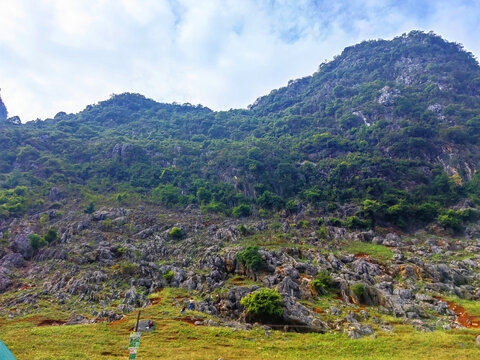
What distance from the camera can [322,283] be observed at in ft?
109

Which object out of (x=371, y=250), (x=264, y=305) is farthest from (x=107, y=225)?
(x=371, y=250)

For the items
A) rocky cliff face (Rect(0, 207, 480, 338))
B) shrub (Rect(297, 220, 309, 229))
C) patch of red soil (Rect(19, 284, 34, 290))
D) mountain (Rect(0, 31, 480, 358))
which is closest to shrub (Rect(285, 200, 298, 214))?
mountain (Rect(0, 31, 480, 358))

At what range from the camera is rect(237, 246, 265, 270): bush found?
36.7 m

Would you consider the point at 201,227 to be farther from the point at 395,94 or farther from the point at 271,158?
the point at 395,94

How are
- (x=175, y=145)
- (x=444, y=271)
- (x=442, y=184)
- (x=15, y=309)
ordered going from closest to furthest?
1. (x=15, y=309)
2. (x=444, y=271)
3. (x=442, y=184)
4. (x=175, y=145)

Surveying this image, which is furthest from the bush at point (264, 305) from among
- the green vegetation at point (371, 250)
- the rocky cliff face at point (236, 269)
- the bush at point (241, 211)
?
the bush at point (241, 211)

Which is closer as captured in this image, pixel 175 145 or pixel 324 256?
pixel 324 256

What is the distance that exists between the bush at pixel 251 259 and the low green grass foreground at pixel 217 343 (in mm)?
13534

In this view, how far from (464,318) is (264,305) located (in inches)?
762

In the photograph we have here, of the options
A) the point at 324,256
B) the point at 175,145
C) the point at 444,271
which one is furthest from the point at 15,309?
the point at 175,145

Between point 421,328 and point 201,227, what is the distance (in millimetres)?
40575

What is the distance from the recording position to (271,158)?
8650 centimetres

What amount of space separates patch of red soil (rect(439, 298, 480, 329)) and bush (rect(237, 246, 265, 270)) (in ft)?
70.8

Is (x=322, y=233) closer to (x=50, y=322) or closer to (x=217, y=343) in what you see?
(x=217, y=343)
